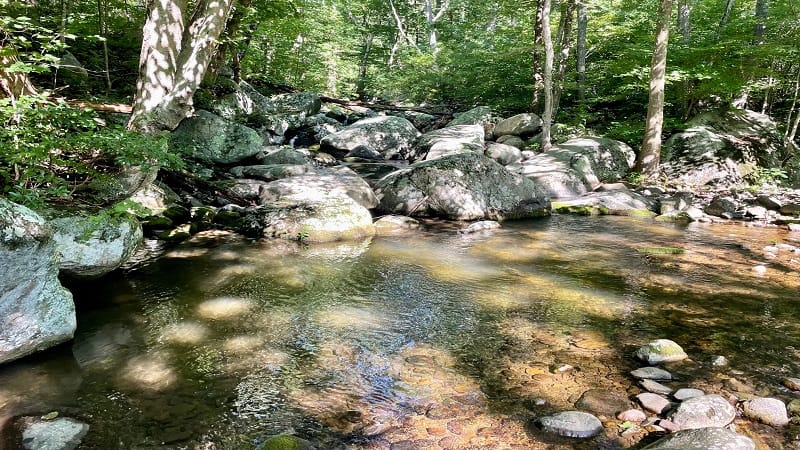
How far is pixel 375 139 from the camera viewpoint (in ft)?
50.3

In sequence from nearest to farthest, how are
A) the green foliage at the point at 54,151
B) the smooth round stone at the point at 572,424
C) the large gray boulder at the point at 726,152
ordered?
the smooth round stone at the point at 572,424, the green foliage at the point at 54,151, the large gray boulder at the point at 726,152

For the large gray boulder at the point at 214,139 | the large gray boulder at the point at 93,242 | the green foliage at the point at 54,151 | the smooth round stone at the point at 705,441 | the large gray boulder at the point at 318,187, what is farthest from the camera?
the large gray boulder at the point at 214,139

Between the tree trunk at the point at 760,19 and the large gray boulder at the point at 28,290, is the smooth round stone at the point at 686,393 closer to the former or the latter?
the large gray boulder at the point at 28,290

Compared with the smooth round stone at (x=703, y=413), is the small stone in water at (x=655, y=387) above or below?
below

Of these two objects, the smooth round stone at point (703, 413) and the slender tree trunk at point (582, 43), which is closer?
the smooth round stone at point (703, 413)

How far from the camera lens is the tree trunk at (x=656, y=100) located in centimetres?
1139

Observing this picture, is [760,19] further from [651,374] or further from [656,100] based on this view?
[651,374]

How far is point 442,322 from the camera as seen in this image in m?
4.62

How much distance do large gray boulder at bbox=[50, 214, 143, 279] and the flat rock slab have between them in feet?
7.40

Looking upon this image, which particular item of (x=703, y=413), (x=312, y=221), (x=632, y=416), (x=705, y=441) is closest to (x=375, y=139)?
(x=312, y=221)

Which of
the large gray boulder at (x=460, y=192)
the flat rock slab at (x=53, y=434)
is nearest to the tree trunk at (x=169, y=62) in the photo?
the large gray boulder at (x=460, y=192)

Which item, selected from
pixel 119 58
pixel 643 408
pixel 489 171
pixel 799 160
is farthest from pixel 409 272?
pixel 119 58

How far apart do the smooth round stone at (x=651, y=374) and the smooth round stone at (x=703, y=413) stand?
41 cm

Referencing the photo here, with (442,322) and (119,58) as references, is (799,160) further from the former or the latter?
(119,58)
